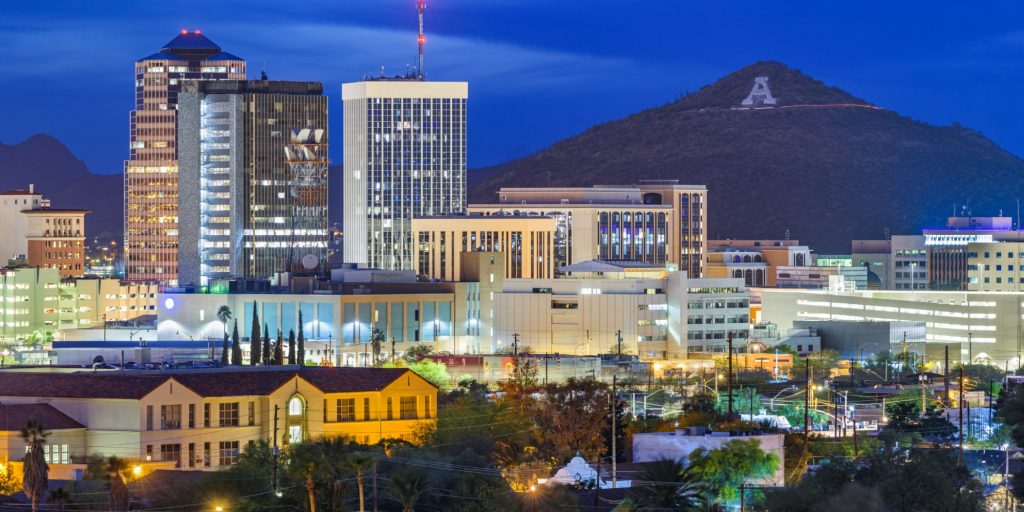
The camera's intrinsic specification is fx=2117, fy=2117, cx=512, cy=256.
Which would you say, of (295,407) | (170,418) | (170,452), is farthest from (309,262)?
(170,452)

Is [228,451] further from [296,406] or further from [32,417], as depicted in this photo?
[32,417]

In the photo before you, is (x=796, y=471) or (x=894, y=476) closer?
(x=894, y=476)

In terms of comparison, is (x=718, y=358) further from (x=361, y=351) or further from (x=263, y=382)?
(x=263, y=382)

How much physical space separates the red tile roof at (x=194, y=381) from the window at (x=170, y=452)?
2.27m

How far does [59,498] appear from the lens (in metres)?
63.0

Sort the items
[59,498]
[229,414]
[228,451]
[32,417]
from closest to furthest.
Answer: [59,498] → [32,417] → [228,451] → [229,414]

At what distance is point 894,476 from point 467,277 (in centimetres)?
10869

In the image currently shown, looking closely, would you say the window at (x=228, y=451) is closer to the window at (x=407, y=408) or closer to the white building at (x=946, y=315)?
the window at (x=407, y=408)

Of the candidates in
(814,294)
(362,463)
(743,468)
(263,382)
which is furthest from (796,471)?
(814,294)

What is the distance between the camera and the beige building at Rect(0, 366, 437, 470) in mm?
82125

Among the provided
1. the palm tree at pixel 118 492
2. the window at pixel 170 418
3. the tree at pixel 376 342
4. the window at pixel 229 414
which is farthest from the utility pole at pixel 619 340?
the palm tree at pixel 118 492

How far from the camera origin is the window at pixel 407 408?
89.4 m

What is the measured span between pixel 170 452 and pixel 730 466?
83.3ft

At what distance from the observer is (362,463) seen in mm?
66000
